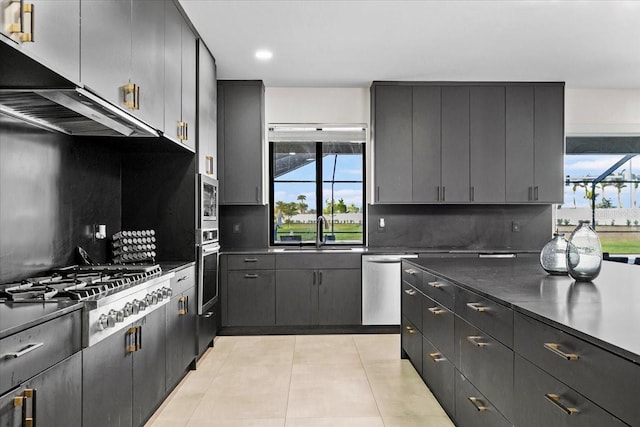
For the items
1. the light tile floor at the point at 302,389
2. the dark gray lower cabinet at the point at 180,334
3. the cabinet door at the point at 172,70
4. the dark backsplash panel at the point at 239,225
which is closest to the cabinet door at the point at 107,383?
the light tile floor at the point at 302,389

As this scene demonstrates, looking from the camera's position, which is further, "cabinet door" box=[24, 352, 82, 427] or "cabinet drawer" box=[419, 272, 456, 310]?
"cabinet drawer" box=[419, 272, 456, 310]

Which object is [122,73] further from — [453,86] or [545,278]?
[453,86]

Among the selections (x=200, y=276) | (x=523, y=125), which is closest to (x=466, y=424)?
(x=200, y=276)

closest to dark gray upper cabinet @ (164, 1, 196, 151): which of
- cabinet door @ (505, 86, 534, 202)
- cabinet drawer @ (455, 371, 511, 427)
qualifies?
cabinet drawer @ (455, 371, 511, 427)

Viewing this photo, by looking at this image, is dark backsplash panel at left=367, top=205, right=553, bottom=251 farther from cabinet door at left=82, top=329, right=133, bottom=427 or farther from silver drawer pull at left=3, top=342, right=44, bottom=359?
silver drawer pull at left=3, top=342, right=44, bottom=359

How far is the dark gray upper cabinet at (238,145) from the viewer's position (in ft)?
17.2

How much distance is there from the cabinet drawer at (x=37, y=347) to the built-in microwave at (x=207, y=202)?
2243mm

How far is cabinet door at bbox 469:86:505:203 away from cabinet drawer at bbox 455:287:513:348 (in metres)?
3.03

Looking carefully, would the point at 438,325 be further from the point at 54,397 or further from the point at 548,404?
the point at 54,397

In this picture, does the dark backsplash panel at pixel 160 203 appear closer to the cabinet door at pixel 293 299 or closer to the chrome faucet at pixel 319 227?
the cabinet door at pixel 293 299

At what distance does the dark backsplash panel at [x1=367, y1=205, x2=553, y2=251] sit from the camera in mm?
5668

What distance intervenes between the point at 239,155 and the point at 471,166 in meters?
2.44

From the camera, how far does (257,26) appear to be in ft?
12.6

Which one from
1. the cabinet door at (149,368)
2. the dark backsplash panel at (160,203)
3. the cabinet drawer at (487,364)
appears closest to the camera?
the cabinet drawer at (487,364)
